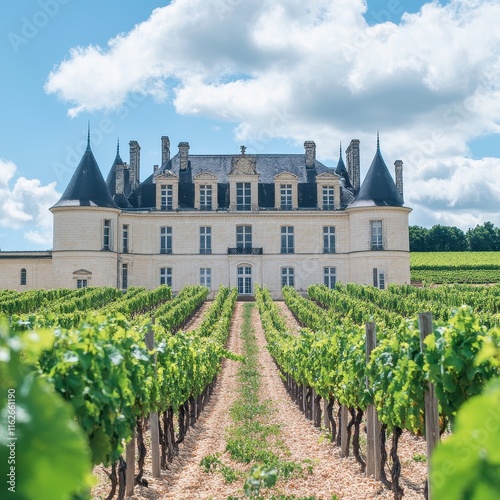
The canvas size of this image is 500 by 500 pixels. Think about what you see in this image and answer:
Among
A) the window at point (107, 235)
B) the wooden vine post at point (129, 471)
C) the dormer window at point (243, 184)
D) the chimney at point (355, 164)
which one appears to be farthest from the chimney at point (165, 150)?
the wooden vine post at point (129, 471)

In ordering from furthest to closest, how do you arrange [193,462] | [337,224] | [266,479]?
1. [337,224]
2. [193,462]
3. [266,479]

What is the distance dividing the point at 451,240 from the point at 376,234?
42759 mm

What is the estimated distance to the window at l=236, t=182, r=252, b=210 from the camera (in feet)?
111

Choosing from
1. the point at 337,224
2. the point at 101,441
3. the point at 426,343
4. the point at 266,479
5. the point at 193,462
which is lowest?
the point at 193,462

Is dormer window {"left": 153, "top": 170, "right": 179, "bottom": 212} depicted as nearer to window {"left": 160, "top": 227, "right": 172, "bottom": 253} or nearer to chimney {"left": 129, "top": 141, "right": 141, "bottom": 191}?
window {"left": 160, "top": 227, "right": 172, "bottom": 253}

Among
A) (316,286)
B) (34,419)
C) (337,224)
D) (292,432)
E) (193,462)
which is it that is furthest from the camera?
(337,224)

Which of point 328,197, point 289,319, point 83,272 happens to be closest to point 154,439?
point 289,319

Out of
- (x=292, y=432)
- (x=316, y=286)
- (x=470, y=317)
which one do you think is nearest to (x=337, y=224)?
(x=316, y=286)

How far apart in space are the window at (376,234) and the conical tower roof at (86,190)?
13471mm

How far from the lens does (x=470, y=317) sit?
522 cm

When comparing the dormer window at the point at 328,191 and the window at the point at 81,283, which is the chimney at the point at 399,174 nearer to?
the dormer window at the point at 328,191

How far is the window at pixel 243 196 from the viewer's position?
33938mm

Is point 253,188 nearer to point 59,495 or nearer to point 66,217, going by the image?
point 66,217

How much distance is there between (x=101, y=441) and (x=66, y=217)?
2859 cm
